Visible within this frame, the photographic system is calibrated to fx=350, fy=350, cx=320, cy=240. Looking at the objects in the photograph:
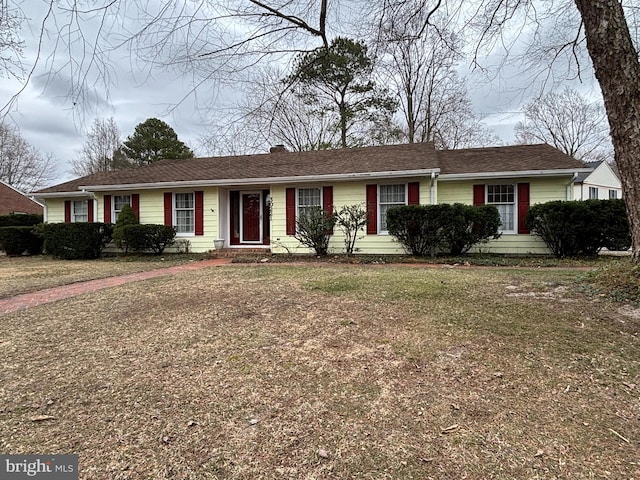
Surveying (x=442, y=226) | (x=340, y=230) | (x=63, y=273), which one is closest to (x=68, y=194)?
(x=63, y=273)

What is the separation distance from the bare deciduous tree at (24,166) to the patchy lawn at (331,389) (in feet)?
117

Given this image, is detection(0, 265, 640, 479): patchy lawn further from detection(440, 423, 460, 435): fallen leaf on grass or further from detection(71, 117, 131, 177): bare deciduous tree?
detection(71, 117, 131, 177): bare deciduous tree

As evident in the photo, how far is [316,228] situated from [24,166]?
35.3 meters

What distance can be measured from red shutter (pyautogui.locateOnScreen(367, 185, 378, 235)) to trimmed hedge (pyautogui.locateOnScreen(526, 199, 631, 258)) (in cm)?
439

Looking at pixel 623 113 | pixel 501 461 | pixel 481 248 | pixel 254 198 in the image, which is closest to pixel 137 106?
pixel 501 461

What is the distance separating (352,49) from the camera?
5770mm

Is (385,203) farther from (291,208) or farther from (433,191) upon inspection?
(291,208)

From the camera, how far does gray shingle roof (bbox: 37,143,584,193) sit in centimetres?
1074

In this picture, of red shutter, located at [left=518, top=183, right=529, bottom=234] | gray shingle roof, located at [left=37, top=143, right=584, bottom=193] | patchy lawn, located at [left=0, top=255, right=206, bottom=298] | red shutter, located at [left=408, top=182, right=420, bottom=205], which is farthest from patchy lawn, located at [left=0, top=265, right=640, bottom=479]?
gray shingle roof, located at [left=37, top=143, right=584, bottom=193]

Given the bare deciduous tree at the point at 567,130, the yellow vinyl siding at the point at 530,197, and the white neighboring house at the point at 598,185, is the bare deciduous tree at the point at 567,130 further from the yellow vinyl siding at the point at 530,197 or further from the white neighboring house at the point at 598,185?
the yellow vinyl siding at the point at 530,197

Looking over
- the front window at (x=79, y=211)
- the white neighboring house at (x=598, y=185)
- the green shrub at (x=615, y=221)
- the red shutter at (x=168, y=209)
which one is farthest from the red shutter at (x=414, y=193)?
the white neighboring house at (x=598, y=185)

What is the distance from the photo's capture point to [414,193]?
10750 mm

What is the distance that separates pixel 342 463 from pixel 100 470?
1202mm

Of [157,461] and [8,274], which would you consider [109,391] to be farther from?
[8,274]
